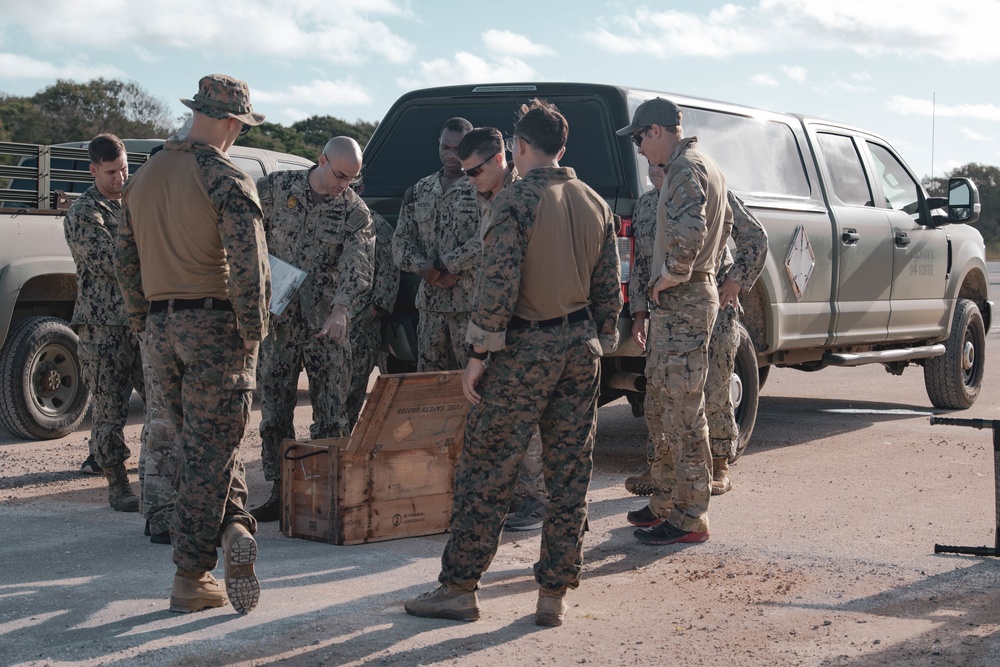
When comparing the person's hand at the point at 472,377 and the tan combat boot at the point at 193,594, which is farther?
the tan combat boot at the point at 193,594

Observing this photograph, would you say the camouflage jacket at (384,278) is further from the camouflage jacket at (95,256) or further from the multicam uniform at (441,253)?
the camouflage jacket at (95,256)

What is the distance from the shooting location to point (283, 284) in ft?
20.1

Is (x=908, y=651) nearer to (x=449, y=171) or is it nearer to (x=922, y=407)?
(x=449, y=171)

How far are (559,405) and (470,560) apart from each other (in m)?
0.66

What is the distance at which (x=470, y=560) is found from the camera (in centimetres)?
464

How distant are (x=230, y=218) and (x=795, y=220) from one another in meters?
4.54

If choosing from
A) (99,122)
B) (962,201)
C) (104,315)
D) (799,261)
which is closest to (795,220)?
(799,261)

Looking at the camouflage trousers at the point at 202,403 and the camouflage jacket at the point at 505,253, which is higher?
the camouflage jacket at the point at 505,253

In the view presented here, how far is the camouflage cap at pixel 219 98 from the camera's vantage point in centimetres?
476

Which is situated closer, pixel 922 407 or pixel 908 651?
pixel 908 651

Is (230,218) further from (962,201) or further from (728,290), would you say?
(962,201)

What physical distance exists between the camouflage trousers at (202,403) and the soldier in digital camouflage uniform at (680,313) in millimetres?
2005

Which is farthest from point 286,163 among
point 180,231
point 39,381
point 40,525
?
point 180,231

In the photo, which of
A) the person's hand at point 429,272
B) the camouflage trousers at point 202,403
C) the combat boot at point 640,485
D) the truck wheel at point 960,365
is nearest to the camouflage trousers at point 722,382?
the combat boot at point 640,485
